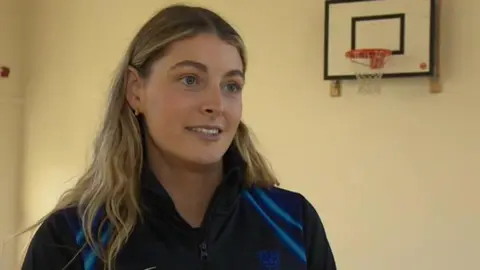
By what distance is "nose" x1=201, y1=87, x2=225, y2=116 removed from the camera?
1.35m

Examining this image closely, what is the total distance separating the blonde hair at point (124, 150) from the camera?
1.36 m

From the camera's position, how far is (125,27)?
4.03 m

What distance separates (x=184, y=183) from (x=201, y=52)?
0.91 ft

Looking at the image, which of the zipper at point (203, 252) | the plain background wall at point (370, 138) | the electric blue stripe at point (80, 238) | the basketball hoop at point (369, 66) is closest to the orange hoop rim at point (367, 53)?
the basketball hoop at point (369, 66)

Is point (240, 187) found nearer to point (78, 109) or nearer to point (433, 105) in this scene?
point (433, 105)

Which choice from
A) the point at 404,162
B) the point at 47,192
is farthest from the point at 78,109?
the point at 404,162

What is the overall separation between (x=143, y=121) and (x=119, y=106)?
Answer: 0.07 m

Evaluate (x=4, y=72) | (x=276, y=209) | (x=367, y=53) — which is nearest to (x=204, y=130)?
(x=276, y=209)

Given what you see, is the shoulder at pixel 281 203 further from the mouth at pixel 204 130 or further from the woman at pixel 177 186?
Result: the mouth at pixel 204 130

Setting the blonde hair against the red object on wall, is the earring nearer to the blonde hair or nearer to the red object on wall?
the blonde hair

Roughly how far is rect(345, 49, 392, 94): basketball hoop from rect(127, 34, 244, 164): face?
191 centimetres

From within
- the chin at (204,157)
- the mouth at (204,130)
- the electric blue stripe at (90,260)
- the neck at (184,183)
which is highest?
the mouth at (204,130)

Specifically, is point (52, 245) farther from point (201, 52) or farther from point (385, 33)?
point (385, 33)

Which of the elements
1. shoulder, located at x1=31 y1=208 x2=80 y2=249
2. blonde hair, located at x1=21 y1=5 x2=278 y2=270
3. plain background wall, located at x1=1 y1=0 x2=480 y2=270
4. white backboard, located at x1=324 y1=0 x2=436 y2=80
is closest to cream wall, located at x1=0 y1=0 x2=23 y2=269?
plain background wall, located at x1=1 y1=0 x2=480 y2=270
